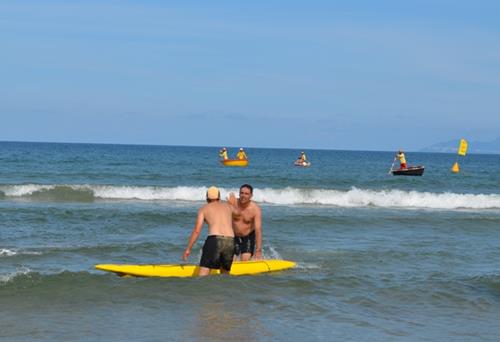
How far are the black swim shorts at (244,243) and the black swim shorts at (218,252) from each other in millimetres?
1225

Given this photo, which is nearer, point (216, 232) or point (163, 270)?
point (216, 232)

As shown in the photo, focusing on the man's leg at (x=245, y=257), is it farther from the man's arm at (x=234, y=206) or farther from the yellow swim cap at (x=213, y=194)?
the yellow swim cap at (x=213, y=194)

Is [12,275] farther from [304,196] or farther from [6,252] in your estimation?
[304,196]

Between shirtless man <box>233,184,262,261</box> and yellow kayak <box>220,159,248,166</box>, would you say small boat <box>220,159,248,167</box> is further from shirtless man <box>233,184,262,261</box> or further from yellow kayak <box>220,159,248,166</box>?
shirtless man <box>233,184,262,261</box>

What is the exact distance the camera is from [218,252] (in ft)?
32.8

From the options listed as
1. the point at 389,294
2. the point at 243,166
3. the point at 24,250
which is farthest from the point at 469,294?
the point at 243,166

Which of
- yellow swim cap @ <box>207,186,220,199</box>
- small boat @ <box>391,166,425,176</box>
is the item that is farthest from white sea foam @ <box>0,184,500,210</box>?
yellow swim cap @ <box>207,186,220,199</box>

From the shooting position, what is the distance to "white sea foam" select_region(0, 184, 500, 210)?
28.0 metres

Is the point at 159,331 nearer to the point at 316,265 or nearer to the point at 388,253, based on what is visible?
the point at 316,265

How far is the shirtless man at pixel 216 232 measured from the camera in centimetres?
984

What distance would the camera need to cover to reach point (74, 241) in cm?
1485

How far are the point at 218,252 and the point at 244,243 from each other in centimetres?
149

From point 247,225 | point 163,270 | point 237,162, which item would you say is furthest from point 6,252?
point 237,162

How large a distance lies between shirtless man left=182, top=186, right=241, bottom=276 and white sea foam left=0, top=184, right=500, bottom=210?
17353 mm
